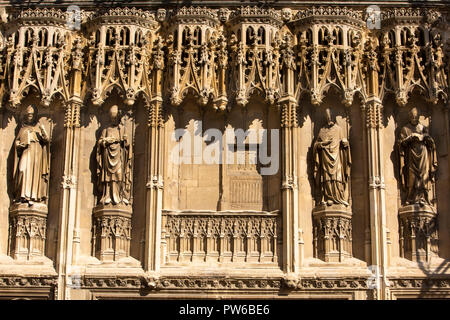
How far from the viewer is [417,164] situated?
1852cm

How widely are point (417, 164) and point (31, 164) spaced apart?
7.60 meters

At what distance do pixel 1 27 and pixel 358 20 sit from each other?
7416 mm

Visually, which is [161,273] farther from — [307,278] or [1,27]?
[1,27]

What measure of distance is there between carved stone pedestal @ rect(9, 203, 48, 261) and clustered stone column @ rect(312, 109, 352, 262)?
17.6ft

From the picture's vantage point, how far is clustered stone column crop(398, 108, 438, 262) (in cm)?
1828

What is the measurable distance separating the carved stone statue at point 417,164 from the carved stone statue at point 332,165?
1116 millimetres

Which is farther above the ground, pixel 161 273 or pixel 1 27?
pixel 1 27

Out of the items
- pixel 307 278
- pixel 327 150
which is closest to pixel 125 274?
pixel 307 278

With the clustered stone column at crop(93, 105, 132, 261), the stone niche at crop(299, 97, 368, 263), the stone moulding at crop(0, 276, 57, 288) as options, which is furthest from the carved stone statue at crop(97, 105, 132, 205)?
the stone niche at crop(299, 97, 368, 263)

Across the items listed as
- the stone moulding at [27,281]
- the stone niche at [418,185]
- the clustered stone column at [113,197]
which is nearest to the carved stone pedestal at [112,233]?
the clustered stone column at [113,197]

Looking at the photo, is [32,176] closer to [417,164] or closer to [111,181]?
[111,181]

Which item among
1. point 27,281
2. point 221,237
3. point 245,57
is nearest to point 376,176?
point 221,237

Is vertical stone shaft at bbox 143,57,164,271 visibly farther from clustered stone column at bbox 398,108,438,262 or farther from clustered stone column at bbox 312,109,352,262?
clustered stone column at bbox 398,108,438,262

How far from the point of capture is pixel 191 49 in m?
19.1
